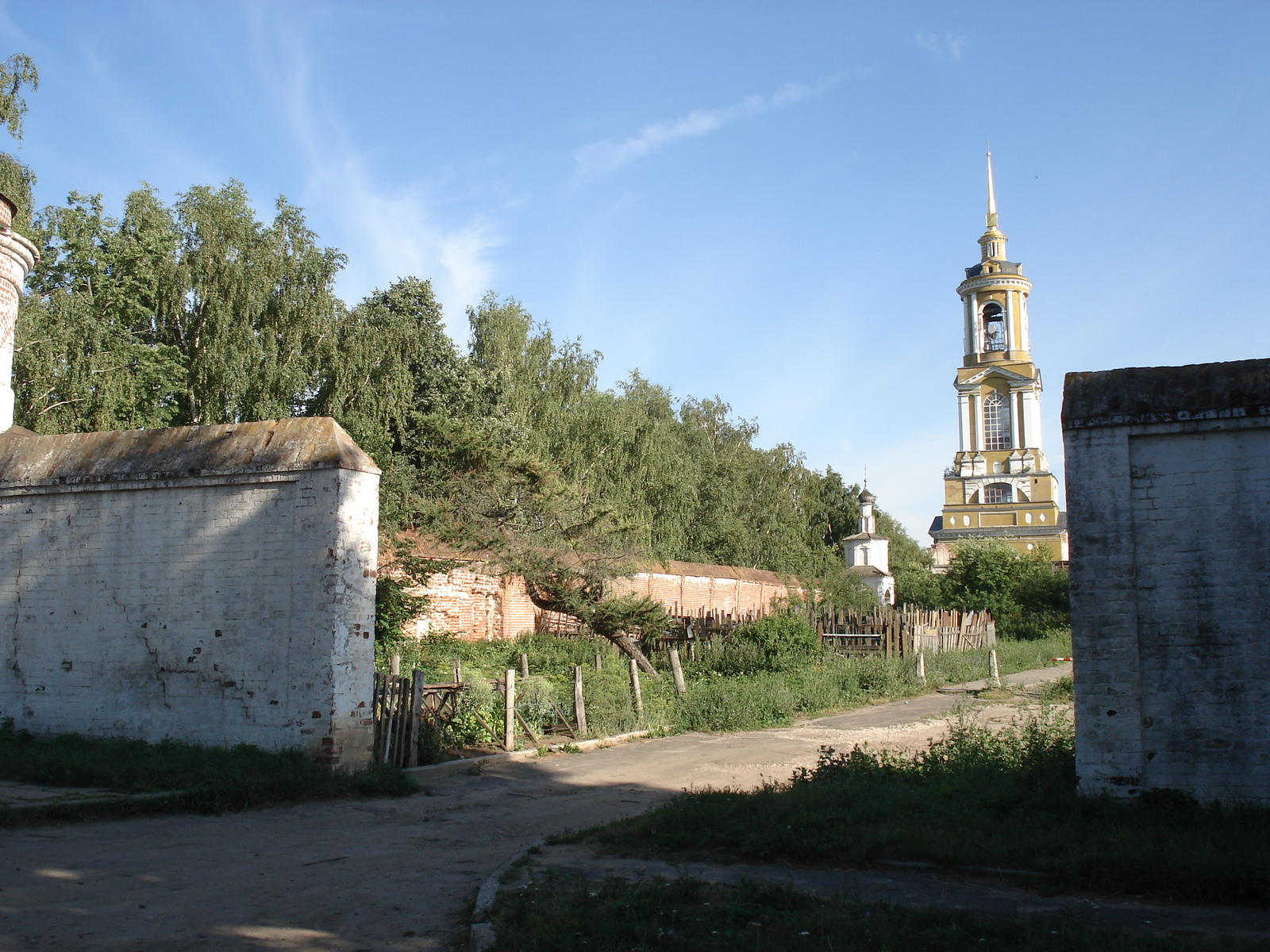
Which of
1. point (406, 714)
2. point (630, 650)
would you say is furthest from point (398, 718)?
point (630, 650)

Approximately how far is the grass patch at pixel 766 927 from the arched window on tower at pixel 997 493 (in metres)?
58.8

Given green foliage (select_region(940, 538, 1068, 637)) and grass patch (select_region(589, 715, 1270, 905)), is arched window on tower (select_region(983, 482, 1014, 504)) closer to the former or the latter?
green foliage (select_region(940, 538, 1068, 637))

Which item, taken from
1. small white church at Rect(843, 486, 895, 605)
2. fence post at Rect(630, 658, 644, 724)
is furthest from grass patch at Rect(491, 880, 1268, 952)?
small white church at Rect(843, 486, 895, 605)

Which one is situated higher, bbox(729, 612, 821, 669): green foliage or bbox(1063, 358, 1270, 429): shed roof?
bbox(1063, 358, 1270, 429): shed roof

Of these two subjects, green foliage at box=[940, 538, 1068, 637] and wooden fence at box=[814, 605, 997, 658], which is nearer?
wooden fence at box=[814, 605, 997, 658]

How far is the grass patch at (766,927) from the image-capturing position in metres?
4.65

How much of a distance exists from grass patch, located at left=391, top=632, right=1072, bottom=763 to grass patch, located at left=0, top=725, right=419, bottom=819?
1.98m

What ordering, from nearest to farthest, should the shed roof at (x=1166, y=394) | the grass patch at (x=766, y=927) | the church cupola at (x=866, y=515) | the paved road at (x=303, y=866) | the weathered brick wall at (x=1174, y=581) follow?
1. the grass patch at (x=766, y=927)
2. the paved road at (x=303, y=866)
3. the weathered brick wall at (x=1174, y=581)
4. the shed roof at (x=1166, y=394)
5. the church cupola at (x=866, y=515)

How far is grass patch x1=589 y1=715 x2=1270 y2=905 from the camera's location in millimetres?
5777

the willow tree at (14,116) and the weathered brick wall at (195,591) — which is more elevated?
the willow tree at (14,116)

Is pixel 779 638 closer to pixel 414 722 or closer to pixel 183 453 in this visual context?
pixel 414 722

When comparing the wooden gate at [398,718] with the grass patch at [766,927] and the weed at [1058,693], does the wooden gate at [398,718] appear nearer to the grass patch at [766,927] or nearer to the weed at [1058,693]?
the grass patch at [766,927]

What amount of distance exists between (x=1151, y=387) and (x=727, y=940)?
5.60m

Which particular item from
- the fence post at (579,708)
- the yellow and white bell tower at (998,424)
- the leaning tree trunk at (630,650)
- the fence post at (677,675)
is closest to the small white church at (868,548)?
the yellow and white bell tower at (998,424)
